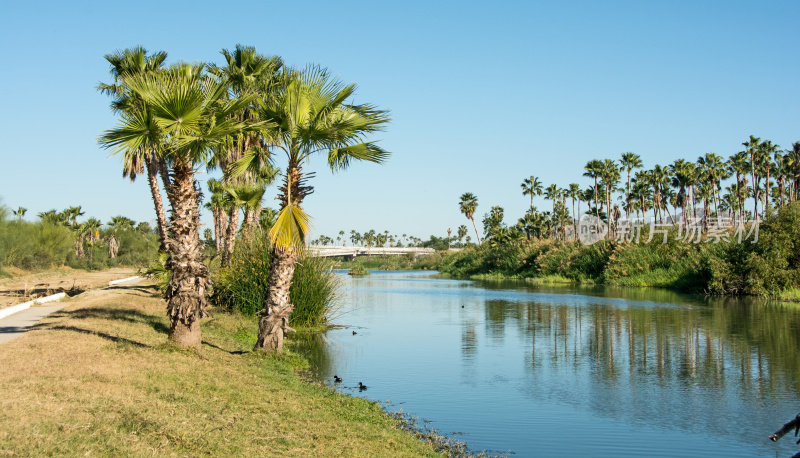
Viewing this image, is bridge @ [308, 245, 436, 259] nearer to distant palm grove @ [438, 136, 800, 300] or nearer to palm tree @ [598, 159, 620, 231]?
distant palm grove @ [438, 136, 800, 300]

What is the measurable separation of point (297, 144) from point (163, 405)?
26.7 feet

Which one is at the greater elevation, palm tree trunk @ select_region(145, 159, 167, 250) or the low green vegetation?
palm tree trunk @ select_region(145, 159, 167, 250)

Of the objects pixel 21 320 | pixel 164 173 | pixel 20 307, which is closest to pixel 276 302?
pixel 164 173

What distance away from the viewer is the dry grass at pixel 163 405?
7312mm

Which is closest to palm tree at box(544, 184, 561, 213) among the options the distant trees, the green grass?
the distant trees

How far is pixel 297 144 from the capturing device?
1584 centimetres

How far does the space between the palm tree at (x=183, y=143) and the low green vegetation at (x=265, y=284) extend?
8.24m

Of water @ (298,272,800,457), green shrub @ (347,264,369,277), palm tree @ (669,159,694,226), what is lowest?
water @ (298,272,800,457)

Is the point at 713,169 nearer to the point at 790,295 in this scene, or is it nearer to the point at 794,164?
the point at 794,164

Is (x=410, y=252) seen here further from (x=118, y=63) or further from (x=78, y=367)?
(x=78, y=367)

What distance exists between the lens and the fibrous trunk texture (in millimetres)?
15977

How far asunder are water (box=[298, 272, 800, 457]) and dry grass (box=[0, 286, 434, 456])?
2250mm

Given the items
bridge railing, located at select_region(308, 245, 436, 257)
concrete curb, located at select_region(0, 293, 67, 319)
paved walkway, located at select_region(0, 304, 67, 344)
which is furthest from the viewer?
bridge railing, located at select_region(308, 245, 436, 257)

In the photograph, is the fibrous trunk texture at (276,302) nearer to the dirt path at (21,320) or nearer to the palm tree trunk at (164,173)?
the palm tree trunk at (164,173)
